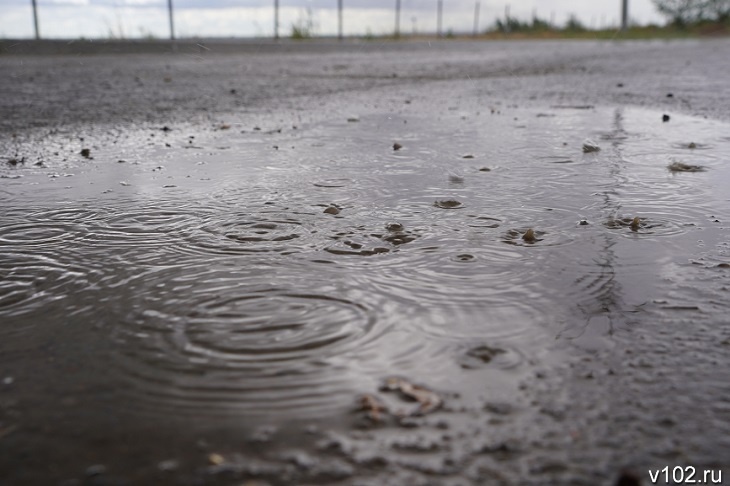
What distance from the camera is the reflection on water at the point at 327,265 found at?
1.69 m

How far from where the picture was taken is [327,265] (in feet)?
7.72

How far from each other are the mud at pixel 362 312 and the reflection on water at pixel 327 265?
1 cm

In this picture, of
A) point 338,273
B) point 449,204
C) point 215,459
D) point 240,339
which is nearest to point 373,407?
point 215,459

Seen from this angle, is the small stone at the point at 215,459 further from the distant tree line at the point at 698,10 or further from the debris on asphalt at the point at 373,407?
the distant tree line at the point at 698,10

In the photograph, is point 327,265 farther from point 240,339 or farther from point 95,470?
point 95,470

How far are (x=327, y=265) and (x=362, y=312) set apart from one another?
1.36ft

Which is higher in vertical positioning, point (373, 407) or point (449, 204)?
point (449, 204)

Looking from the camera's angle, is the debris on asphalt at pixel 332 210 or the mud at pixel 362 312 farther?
the debris on asphalt at pixel 332 210

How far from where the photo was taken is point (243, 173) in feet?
12.7

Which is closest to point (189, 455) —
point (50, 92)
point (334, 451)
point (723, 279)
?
point (334, 451)

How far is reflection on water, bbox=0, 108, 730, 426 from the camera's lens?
5.53ft

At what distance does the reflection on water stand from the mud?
10 millimetres

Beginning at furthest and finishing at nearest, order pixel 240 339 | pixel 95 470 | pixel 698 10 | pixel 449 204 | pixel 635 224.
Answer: pixel 698 10
pixel 449 204
pixel 635 224
pixel 240 339
pixel 95 470

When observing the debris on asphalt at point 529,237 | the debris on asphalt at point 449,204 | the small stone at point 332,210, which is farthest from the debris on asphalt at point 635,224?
the small stone at point 332,210
